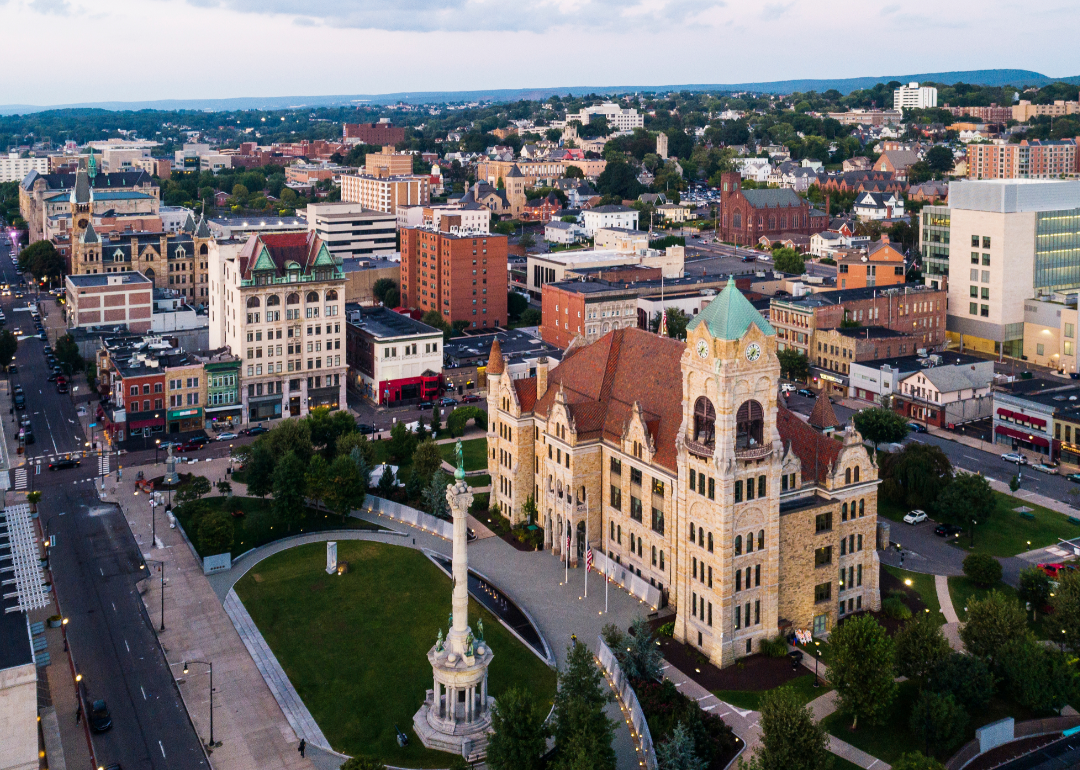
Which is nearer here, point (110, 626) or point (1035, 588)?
point (110, 626)

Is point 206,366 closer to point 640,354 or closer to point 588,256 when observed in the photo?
point 640,354

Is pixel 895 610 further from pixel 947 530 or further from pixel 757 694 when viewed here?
pixel 947 530

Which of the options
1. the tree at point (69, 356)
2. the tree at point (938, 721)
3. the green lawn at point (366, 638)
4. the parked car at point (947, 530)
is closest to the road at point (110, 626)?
the green lawn at point (366, 638)

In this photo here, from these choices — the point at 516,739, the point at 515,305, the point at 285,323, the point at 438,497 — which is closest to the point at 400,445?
the point at 438,497

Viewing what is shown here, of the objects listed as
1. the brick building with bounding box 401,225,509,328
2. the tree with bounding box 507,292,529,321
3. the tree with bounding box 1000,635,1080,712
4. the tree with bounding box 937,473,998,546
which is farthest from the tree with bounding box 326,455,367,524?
the tree with bounding box 507,292,529,321

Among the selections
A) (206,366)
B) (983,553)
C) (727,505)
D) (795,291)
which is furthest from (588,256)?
(727,505)

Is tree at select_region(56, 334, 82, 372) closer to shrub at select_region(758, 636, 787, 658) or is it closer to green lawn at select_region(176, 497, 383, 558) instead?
green lawn at select_region(176, 497, 383, 558)
